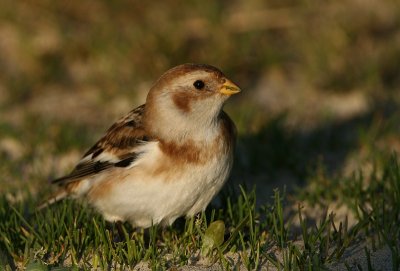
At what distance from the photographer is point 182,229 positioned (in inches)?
170

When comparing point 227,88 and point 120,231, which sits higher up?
point 227,88

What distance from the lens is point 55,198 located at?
452 centimetres

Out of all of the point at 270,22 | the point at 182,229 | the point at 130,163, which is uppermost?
the point at 270,22

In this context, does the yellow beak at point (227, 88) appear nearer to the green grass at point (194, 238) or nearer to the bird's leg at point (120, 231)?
the green grass at point (194, 238)

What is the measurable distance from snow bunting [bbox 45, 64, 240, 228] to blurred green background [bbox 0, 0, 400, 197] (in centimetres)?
115

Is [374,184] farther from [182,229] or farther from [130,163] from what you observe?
[130,163]

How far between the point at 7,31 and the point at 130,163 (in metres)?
3.98

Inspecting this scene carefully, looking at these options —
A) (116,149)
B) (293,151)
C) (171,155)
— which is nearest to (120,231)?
(116,149)

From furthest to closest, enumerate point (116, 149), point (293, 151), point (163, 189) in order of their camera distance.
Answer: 1. point (293, 151)
2. point (116, 149)
3. point (163, 189)

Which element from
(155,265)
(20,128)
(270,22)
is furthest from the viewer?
→ (270,22)

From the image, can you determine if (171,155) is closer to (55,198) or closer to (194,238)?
(194,238)

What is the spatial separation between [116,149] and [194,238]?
73 centimetres

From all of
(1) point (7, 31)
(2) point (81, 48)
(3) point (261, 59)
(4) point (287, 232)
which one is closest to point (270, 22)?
(3) point (261, 59)

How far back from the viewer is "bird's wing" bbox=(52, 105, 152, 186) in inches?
161
